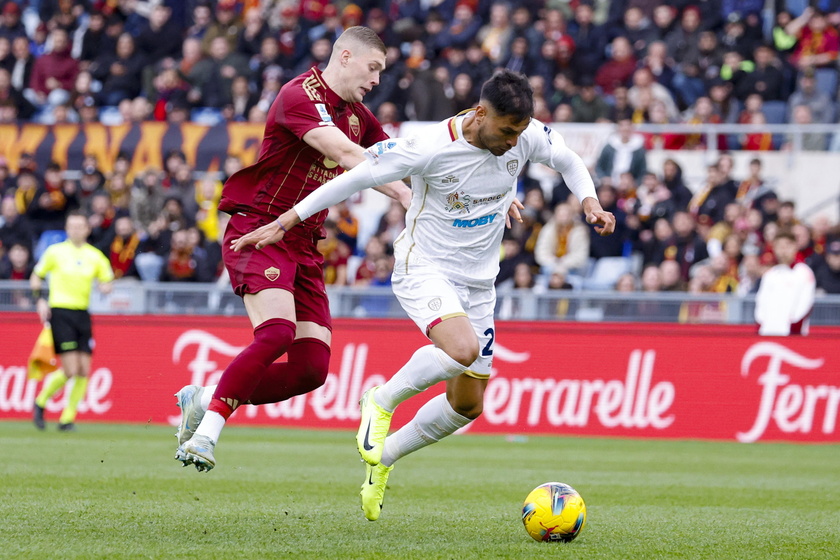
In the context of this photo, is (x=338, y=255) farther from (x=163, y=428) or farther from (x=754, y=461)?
(x=754, y=461)

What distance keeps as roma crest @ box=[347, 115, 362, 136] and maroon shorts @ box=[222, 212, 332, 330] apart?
71 cm

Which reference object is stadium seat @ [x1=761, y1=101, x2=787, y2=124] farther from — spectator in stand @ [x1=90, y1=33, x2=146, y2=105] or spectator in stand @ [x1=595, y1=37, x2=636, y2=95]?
spectator in stand @ [x1=90, y1=33, x2=146, y2=105]

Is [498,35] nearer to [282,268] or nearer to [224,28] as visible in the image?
[224,28]

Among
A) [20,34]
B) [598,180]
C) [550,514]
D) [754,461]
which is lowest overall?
[754,461]

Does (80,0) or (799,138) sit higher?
(80,0)

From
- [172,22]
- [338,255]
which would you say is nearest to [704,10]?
[338,255]

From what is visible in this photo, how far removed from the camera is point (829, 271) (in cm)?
1544

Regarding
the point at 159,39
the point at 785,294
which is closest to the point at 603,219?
the point at 785,294

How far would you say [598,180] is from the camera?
1736cm

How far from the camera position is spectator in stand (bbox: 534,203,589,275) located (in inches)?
646

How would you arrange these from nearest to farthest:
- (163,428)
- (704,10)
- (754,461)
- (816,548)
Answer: (816,548) < (754,461) < (163,428) < (704,10)

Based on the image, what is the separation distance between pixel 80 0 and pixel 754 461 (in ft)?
53.3

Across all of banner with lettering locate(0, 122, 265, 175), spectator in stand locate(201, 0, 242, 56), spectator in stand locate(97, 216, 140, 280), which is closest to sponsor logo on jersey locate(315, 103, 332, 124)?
spectator in stand locate(97, 216, 140, 280)

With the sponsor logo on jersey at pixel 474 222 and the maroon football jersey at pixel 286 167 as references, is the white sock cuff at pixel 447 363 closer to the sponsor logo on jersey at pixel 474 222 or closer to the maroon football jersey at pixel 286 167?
the sponsor logo on jersey at pixel 474 222
